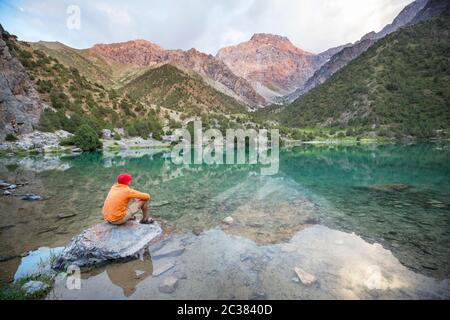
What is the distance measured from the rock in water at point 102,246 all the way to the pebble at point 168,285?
206cm

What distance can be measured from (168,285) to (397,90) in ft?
597

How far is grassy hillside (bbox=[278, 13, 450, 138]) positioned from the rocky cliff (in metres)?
134

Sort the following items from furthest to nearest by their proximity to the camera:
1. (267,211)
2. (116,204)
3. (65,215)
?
(267,211) → (65,215) → (116,204)

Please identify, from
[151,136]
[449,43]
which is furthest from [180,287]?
[449,43]

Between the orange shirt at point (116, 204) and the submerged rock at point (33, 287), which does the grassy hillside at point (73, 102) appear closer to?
the orange shirt at point (116, 204)

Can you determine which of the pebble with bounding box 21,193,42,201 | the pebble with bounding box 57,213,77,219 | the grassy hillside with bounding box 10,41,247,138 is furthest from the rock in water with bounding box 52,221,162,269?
the grassy hillside with bounding box 10,41,247,138

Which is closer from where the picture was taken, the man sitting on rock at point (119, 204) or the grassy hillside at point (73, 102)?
the man sitting on rock at point (119, 204)

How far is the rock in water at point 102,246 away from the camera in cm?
820

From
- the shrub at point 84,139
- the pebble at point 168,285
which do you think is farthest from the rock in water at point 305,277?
the shrub at point 84,139

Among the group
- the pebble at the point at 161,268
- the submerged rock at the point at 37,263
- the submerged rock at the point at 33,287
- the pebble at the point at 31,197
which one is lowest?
the pebble at the point at 161,268

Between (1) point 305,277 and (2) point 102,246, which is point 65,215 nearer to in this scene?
(2) point 102,246

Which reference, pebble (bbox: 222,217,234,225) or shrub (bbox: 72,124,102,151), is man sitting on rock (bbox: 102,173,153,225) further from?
shrub (bbox: 72,124,102,151)

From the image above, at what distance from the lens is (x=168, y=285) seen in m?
7.12

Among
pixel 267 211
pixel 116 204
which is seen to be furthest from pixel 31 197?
pixel 267 211
